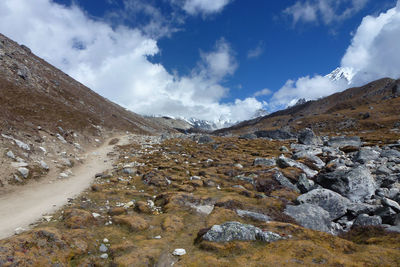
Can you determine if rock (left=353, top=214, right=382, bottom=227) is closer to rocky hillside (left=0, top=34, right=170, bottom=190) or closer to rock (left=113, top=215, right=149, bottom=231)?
rock (left=113, top=215, right=149, bottom=231)

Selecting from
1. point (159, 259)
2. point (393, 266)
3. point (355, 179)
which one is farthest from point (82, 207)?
point (355, 179)

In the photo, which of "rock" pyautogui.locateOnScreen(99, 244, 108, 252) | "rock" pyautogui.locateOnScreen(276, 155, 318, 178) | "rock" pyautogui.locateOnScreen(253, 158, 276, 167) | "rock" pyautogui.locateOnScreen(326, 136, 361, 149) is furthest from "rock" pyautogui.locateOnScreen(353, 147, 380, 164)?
"rock" pyautogui.locateOnScreen(99, 244, 108, 252)

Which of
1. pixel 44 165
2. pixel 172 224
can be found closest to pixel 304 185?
pixel 172 224

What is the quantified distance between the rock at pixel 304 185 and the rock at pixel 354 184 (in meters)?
1.95

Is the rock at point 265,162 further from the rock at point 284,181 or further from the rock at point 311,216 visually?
the rock at point 311,216

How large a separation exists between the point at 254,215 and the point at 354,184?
12471 mm

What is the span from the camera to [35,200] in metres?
17.3

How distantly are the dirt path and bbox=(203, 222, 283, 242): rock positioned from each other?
11.5 m

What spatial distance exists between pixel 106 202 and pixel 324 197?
19.1 m

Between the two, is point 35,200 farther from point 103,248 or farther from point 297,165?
point 297,165

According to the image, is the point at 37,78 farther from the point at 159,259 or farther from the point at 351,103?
the point at 351,103

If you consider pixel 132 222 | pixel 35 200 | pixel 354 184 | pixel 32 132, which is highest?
pixel 32 132

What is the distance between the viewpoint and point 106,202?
17.8 meters

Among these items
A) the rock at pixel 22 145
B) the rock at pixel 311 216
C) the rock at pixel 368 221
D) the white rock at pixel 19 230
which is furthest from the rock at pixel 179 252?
the rock at pixel 22 145
